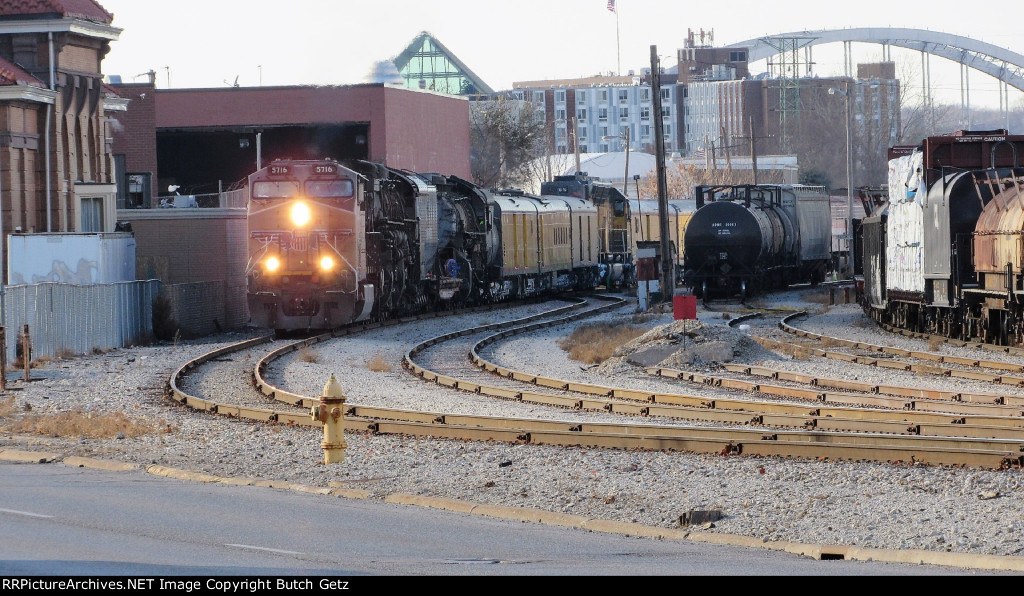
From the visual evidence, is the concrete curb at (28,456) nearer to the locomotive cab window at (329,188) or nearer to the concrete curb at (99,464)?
the concrete curb at (99,464)

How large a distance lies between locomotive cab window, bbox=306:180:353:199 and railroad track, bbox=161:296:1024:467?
32.7 ft

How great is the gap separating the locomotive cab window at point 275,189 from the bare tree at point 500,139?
75.2 m

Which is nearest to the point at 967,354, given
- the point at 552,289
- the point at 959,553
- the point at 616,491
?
the point at 616,491

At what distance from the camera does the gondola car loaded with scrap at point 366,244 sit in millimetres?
30484

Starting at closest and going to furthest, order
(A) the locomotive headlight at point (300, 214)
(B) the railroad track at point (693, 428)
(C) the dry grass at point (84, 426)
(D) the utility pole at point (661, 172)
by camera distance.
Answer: (B) the railroad track at point (693, 428), (C) the dry grass at point (84, 426), (A) the locomotive headlight at point (300, 214), (D) the utility pole at point (661, 172)

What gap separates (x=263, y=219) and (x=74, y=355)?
5162 millimetres

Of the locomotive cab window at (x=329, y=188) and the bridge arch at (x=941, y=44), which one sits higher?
the bridge arch at (x=941, y=44)

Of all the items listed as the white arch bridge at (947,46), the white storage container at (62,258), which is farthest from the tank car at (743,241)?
the white arch bridge at (947,46)

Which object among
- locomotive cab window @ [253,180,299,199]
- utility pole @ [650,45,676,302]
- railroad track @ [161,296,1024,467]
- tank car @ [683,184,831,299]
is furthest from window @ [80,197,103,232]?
railroad track @ [161,296,1024,467]

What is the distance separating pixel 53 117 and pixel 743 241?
66.5 feet

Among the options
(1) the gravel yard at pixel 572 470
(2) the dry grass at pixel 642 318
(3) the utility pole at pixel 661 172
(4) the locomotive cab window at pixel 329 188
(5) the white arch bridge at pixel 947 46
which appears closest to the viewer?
(1) the gravel yard at pixel 572 470

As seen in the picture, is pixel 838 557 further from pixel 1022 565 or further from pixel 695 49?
pixel 695 49

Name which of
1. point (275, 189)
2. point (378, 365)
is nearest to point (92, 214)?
point (275, 189)

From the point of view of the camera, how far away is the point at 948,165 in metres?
27.8
